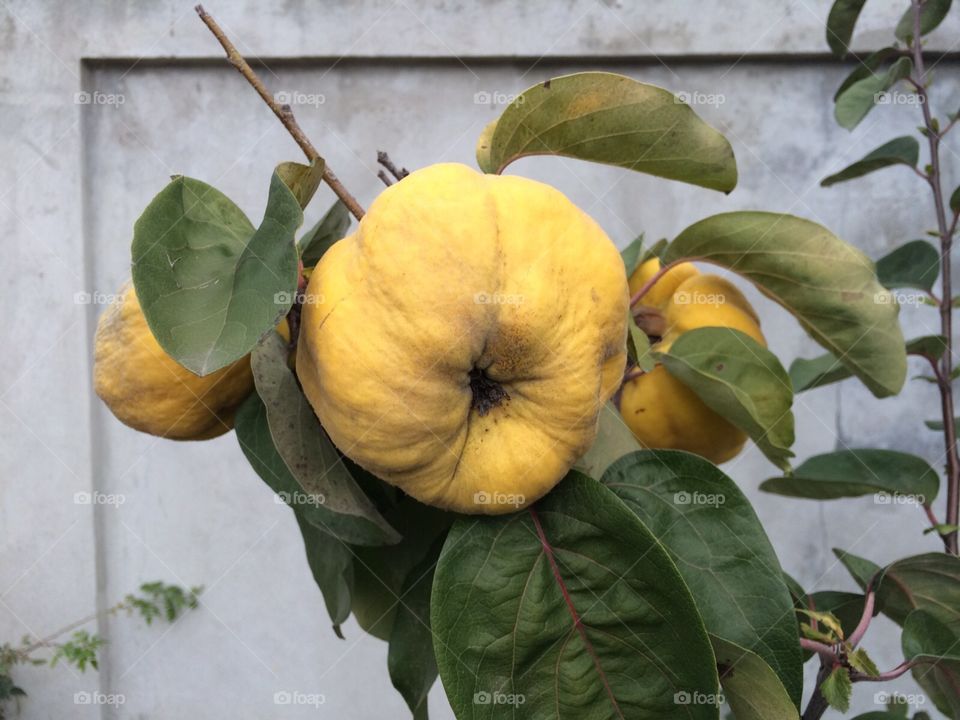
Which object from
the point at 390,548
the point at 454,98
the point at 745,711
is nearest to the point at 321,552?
the point at 390,548

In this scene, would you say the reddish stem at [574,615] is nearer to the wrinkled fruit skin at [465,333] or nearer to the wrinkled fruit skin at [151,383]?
the wrinkled fruit skin at [465,333]

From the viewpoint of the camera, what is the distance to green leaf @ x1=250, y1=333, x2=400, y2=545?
447 millimetres

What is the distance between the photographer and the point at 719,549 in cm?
47

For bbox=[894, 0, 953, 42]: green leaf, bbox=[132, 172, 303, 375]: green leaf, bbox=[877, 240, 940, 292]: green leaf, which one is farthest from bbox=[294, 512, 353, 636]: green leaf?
bbox=[894, 0, 953, 42]: green leaf

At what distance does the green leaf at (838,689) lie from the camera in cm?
49

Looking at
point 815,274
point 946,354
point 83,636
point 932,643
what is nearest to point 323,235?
point 815,274

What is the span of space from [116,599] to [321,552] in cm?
199

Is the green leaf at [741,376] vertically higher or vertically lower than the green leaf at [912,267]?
lower

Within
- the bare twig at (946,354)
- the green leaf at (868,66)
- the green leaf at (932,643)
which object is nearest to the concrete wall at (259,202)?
the green leaf at (868,66)

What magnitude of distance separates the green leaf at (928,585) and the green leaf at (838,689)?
5.8 inches

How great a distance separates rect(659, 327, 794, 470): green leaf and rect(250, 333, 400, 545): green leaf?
0.80 ft

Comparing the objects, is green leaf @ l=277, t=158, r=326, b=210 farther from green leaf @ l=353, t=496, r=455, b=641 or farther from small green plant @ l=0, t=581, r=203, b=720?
small green plant @ l=0, t=581, r=203, b=720

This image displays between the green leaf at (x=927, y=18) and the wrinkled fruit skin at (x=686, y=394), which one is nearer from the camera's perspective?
the wrinkled fruit skin at (x=686, y=394)

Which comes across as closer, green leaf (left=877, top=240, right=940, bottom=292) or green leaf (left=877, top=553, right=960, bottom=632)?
green leaf (left=877, top=553, right=960, bottom=632)
